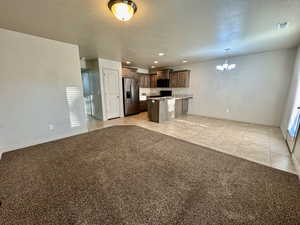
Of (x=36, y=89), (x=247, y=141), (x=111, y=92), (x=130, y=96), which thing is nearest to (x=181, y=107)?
(x=130, y=96)

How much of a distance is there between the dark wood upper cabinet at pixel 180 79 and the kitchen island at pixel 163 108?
2.69ft

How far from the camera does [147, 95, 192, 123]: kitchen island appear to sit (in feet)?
16.4

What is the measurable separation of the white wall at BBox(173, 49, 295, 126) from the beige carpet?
3.40m

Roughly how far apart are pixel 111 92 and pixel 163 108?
2.50 meters

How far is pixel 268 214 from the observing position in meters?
1.34

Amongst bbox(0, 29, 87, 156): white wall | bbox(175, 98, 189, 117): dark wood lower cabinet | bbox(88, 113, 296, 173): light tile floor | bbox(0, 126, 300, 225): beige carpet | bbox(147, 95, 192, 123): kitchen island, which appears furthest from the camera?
bbox(175, 98, 189, 117): dark wood lower cabinet

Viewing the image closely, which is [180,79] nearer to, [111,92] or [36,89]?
[111,92]

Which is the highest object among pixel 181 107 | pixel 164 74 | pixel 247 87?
pixel 164 74

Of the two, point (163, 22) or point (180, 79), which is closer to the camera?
point (163, 22)

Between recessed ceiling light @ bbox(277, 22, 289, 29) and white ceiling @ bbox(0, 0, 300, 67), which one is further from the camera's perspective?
recessed ceiling light @ bbox(277, 22, 289, 29)

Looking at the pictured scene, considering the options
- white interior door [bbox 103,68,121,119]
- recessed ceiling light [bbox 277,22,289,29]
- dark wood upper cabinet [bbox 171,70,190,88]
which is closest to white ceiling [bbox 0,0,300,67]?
recessed ceiling light [bbox 277,22,289,29]

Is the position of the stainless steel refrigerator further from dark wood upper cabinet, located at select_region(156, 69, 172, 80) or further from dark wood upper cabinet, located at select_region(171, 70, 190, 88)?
dark wood upper cabinet, located at select_region(171, 70, 190, 88)

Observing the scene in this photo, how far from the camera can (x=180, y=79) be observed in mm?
6508

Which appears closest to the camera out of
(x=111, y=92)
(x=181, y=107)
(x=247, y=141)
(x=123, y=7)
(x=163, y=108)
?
(x=123, y=7)
